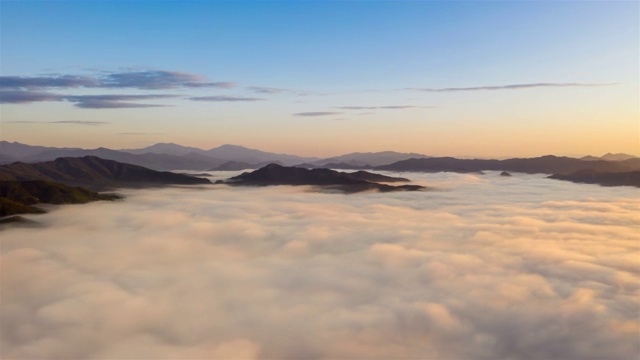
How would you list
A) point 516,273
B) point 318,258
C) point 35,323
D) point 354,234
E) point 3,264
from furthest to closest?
point 354,234, point 318,258, point 3,264, point 516,273, point 35,323

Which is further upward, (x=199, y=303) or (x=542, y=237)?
(x=542, y=237)

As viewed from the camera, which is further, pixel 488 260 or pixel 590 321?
pixel 488 260

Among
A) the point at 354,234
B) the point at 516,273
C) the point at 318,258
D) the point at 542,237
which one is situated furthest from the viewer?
the point at 354,234

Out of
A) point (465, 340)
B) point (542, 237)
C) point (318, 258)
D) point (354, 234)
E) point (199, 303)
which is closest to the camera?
point (465, 340)

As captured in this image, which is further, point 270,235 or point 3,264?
point 270,235

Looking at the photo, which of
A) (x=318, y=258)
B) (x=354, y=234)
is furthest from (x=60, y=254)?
(x=354, y=234)

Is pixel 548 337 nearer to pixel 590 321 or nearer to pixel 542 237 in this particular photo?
pixel 590 321

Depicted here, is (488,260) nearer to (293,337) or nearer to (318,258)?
(318,258)

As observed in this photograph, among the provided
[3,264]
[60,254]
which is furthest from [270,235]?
[3,264]

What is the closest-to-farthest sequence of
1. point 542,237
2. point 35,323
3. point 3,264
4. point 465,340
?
point 465,340
point 35,323
point 3,264
point 542,237

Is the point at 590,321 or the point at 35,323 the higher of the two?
the point at 590,321
